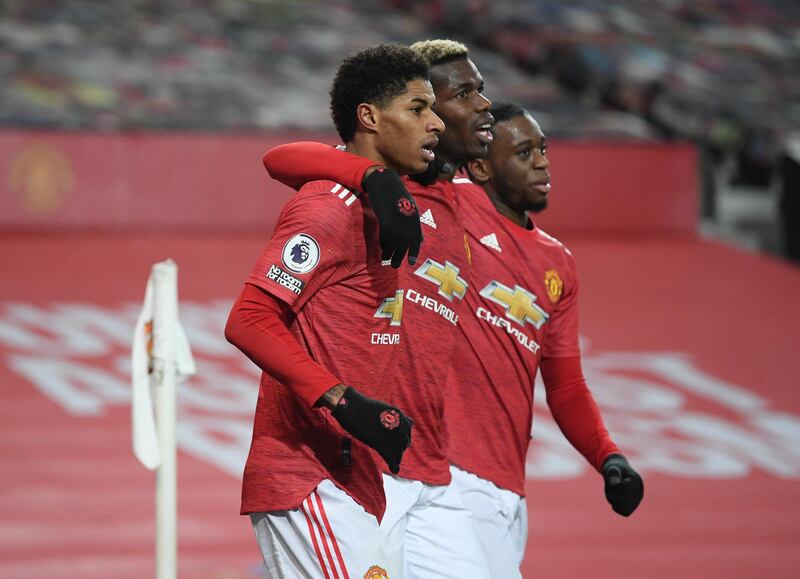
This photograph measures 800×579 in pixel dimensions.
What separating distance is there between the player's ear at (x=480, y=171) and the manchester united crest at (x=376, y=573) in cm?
146

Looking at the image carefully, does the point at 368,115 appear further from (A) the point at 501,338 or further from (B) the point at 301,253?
(A) the point at 501,338

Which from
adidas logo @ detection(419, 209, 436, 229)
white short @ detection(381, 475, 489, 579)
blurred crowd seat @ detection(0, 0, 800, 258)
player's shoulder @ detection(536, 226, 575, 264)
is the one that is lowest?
white short @ detection(381, 475, 489, 579)

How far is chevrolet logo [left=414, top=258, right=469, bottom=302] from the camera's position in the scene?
333cm

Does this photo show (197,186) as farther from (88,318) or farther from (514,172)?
(514,172)

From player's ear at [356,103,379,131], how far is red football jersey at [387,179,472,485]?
333 millimetres

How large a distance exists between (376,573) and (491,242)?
122 cm

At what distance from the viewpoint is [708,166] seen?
14.9m

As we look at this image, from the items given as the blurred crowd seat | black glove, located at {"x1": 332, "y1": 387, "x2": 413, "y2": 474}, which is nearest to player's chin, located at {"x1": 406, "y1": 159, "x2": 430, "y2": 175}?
black glove, located at {"x1": 332, "y1": 387, "x2": 413, "y2": 474}

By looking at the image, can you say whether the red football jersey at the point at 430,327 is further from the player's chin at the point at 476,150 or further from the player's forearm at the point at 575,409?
the player's forearm at the point at 575,409

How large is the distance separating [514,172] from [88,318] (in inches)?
242

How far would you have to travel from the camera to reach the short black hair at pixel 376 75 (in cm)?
308

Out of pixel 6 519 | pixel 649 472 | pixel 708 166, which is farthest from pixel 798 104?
pixel 6 519

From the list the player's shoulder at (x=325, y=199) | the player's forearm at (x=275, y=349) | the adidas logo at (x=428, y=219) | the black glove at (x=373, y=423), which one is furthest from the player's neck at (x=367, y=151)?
the black glove at (x=373, y=423)

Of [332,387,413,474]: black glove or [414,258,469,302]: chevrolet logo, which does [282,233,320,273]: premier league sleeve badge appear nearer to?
[332,387,413,474]: black glove
